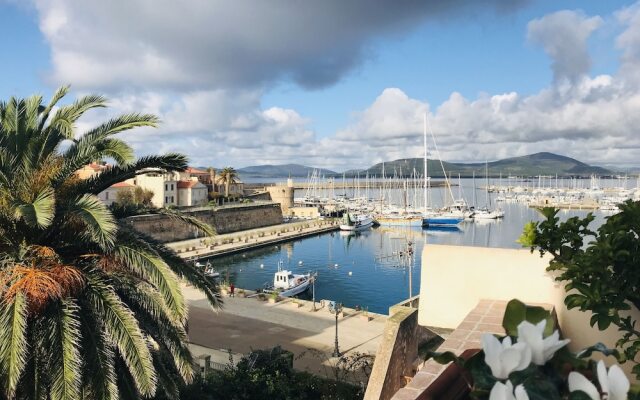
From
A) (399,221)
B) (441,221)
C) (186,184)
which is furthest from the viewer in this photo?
(399,221)

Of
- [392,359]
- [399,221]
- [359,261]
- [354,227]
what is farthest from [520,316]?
[399,221]

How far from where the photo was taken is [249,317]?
22.9m

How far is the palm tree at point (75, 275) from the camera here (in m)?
5.93

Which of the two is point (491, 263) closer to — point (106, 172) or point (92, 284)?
point (92, 284)

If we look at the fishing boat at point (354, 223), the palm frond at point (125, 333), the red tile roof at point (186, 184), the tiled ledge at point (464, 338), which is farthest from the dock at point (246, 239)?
the tiled ledge at point (464, 338)

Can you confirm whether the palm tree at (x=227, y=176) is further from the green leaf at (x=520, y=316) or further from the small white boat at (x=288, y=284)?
the green leaf at (x=520, y=316)

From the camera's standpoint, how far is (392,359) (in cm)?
999

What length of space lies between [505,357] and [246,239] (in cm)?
5148

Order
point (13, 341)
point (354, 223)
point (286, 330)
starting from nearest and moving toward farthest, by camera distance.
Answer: point (13, 341), point (286, 330), point (354, 223)

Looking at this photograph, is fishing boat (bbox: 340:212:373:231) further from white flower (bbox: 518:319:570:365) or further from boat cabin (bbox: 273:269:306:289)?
white flower (bbox: 518:319:570:365)

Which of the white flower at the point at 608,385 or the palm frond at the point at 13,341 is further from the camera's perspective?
the palm frond at the point at 13,341

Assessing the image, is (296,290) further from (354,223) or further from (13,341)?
(354,223)

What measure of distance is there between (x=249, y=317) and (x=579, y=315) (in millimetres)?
19003

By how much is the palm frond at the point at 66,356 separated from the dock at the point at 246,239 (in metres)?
34.7
